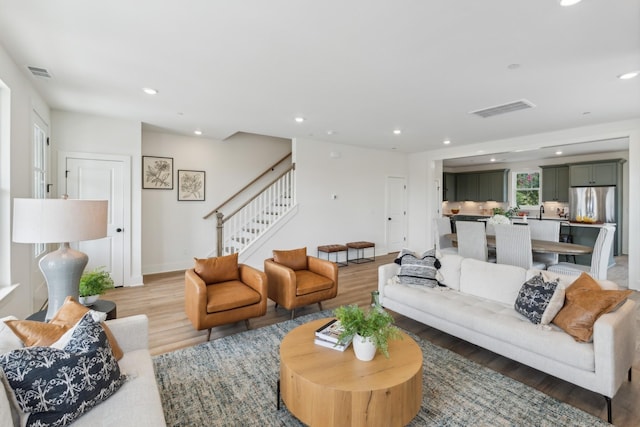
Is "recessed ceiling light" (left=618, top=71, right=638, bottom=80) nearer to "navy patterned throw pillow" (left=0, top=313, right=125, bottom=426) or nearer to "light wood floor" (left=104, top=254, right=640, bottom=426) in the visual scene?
"light wood floor" (left=104, top=254, right=640, bottom=426)

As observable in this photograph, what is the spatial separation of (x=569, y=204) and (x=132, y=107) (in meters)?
9.93

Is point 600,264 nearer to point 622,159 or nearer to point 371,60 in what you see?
point 371,60

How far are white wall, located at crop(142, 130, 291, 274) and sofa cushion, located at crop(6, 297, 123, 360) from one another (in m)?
4.27

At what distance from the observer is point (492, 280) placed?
311cm

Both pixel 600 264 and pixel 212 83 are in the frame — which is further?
pixel 600 264

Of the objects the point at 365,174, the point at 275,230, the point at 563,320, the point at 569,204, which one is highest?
the point at 365,174

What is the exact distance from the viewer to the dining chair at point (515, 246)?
4.07 m

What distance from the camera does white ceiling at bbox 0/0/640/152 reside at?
212cm

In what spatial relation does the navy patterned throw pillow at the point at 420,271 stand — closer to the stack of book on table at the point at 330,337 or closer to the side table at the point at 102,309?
the stack of book on table at the point at 330,337

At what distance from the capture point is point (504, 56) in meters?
2.73

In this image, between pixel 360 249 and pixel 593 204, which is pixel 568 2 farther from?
pixel 593 204

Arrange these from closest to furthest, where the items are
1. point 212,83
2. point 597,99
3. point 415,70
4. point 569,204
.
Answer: point 415,70 → point 212,83 → point 597,99 → point 569,204

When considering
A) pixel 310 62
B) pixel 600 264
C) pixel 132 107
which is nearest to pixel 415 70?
pixel 310 62

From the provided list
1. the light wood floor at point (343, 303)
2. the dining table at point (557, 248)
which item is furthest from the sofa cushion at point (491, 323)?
the dining table at point (557, 248)
